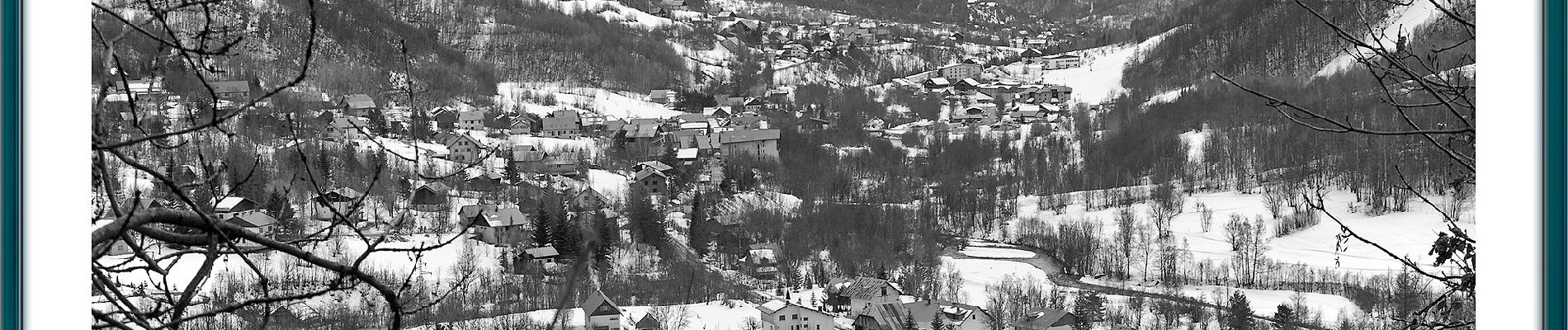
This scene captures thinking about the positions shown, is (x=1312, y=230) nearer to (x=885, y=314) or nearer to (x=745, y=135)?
(x=885, y=314)

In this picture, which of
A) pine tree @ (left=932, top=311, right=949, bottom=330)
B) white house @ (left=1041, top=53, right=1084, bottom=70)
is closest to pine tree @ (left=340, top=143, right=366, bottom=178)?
pine tree @ (left=932, top=311, right=949, bottom=330)

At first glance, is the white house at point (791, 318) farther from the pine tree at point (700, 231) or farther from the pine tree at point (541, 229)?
the pine tree at point (541, 229)

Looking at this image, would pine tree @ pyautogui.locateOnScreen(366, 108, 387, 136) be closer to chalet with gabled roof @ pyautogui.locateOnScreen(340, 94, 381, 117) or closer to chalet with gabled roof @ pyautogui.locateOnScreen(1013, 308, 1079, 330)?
chalet with gabled roof @ pyautogui.locateOnScreen(340, 94, 381, 117)

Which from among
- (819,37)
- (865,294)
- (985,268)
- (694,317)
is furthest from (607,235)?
(819,37)
